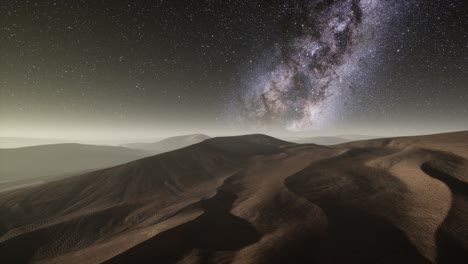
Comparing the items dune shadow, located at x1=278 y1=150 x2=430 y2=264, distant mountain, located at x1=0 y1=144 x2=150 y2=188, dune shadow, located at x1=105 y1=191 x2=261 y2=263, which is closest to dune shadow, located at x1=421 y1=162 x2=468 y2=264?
dune shadow, located at x1=278 y1=150 x2=430 y2=264

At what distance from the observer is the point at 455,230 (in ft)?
31.3

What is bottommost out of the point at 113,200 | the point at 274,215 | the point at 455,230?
the point at 113,200

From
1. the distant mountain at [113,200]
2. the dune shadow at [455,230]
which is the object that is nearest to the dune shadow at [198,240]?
the distant mountain at [113,200]

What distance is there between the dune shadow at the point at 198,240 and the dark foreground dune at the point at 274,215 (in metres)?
0.05

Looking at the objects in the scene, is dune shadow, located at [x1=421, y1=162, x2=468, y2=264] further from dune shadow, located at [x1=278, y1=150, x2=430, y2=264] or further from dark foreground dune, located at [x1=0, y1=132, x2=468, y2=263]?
dune shadow, located at [x1=278, y1=150, x2=430, y2=264]

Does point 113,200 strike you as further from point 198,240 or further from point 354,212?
point 354,212

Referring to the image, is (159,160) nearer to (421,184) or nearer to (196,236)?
(196,236)

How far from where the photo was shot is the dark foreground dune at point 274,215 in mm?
9500

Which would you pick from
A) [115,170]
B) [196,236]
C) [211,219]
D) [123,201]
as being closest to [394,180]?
[211,219]

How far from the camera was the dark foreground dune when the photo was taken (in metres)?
9.50

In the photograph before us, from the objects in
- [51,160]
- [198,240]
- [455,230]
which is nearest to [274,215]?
[198,240]

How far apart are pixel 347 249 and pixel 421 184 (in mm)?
8552

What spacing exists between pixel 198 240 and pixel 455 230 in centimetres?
1165

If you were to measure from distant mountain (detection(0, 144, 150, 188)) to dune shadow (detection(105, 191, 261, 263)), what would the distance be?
8430 centimetres
